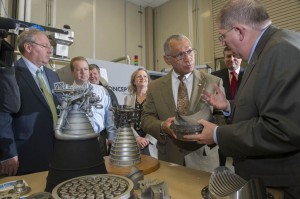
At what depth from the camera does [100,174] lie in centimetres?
88

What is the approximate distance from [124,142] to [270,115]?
0.67 meters

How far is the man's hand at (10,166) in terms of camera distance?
1.53 metres

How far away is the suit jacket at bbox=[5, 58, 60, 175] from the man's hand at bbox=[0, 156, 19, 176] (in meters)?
0.05

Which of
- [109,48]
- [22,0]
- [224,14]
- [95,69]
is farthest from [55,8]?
[224,14]

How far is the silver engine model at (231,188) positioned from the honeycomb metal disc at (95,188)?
0.92 ft

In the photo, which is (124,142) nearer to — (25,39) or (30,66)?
(30,66)

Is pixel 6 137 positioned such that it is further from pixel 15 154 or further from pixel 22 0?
pixel 22 0

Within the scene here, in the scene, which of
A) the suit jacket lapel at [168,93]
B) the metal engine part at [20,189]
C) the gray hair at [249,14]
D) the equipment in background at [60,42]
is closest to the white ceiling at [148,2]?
the equipment in background at [60,42]

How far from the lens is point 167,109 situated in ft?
5.66

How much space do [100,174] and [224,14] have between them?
896 millimetres

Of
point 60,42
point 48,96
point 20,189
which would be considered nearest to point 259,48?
point 20,189

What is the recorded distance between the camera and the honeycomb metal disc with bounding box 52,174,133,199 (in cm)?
68

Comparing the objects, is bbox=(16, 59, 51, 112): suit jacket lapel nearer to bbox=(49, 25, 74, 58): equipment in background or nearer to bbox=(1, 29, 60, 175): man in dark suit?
bbox=(1, 29, 60, 175): man in dark suit

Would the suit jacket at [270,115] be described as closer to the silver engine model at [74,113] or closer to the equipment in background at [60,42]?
the silver engine model at [74,113]
